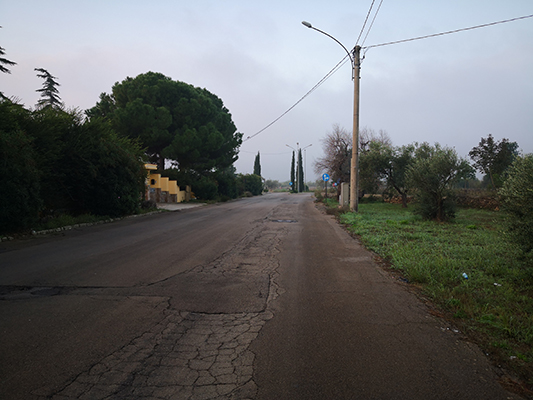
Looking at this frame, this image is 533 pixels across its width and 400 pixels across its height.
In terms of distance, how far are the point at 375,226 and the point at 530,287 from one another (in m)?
8.04

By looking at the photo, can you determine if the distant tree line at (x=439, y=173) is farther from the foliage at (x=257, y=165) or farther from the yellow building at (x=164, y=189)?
the foliage at (x=257, y=165)

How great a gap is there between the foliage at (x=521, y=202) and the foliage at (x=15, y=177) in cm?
1263

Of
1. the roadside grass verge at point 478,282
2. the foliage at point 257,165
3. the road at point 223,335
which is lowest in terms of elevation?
the road at point 223,335

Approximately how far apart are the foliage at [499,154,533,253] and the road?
2.09 meters

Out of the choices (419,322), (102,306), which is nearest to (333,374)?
(419,322)

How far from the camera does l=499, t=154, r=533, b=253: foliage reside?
5.50m

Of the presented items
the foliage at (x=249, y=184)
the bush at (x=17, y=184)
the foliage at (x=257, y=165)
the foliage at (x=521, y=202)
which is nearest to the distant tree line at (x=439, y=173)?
the foliage at (x=521, y=202)

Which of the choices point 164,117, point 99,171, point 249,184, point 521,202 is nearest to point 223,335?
point 521,202

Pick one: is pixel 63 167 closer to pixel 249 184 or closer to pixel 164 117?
pixel 164 117

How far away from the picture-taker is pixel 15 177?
1073cm

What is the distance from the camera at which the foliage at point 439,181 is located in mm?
15422

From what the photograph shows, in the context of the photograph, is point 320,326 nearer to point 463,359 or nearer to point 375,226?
point 463,359

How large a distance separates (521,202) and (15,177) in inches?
506

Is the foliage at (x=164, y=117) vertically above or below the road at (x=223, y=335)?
above
